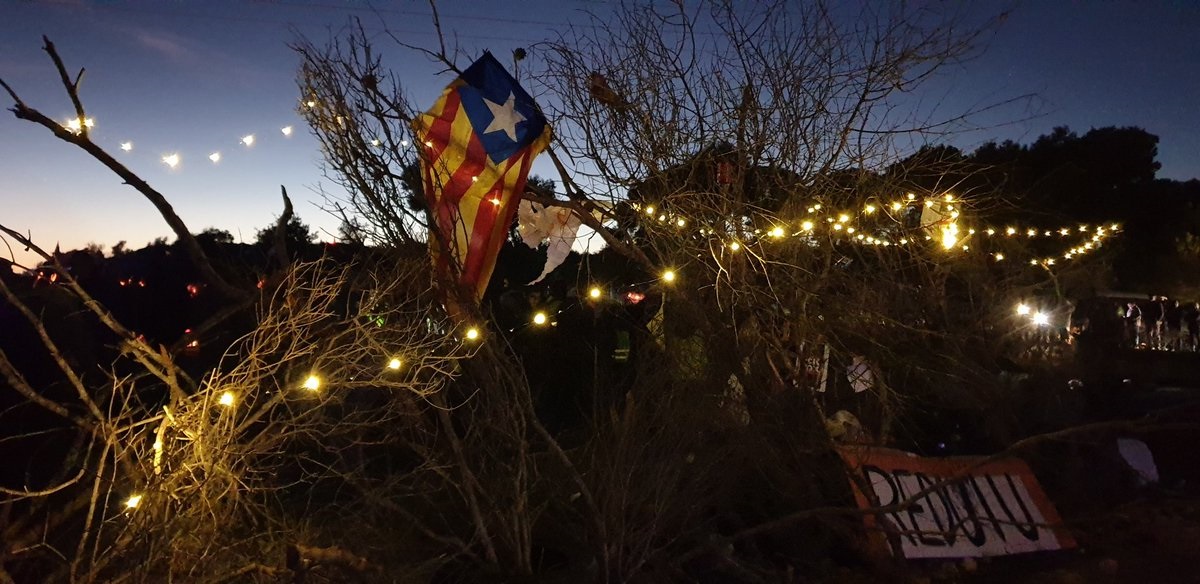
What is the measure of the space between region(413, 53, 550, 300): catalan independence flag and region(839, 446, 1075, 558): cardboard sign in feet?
10.8

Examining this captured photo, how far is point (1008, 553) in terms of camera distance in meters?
6.09

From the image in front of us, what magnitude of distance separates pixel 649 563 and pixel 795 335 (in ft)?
8.14

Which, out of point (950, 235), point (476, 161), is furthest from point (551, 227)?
point (950, 235)

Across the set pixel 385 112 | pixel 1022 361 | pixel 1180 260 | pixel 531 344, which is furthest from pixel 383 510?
pixel 1180 260

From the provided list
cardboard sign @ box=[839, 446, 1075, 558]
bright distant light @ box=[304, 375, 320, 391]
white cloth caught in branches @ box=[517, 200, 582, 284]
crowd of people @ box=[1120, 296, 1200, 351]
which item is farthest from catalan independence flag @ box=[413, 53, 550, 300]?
crowd of people @ box=[1120, 296, 1200, 351]

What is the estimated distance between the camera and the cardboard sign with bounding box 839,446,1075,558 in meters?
5.89

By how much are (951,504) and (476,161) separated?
15.0 feet

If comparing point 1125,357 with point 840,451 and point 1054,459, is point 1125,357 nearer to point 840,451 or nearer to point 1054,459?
point 1054,459

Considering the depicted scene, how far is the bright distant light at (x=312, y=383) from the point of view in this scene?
14.6ft

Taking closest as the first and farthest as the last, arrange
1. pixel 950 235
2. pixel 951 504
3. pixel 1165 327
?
1. pixel 951 504
2. pixel 950 235
3. pixel 1165 327

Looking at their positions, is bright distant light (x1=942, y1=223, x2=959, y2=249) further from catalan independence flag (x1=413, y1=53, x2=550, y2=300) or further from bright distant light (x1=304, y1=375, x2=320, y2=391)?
bright distant light (x1=304, y1=375, x2=320, y2=391)

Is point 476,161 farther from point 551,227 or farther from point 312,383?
point 312,383

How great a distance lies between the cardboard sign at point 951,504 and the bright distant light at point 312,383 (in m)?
3.97

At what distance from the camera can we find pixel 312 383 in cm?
445
